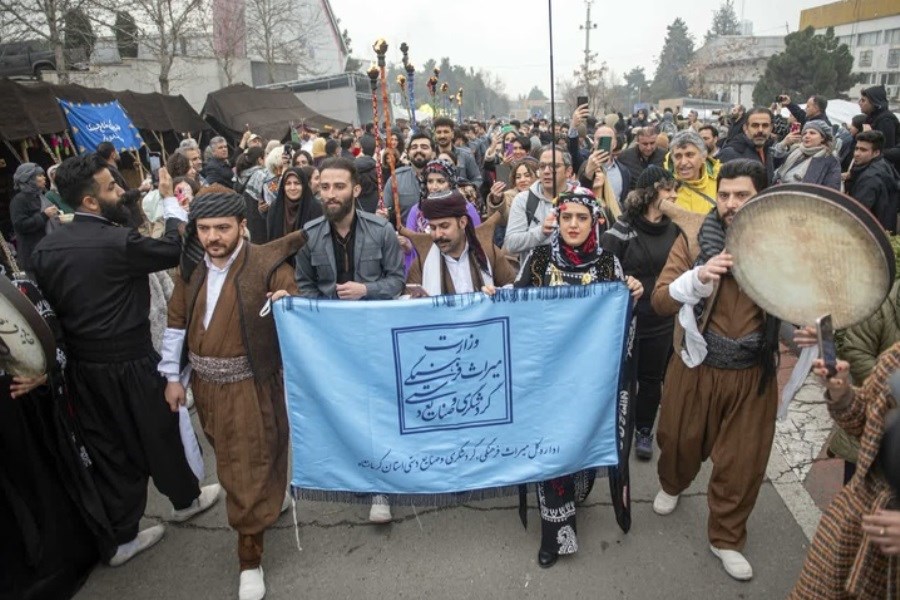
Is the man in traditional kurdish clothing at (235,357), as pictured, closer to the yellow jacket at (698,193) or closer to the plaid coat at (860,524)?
the plaid coat at (860,524)

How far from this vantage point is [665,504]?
3.47 m

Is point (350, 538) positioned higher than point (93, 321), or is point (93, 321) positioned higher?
point (93, 321)

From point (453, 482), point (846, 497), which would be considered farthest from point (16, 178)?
point (846, 497)

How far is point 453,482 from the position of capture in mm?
3018

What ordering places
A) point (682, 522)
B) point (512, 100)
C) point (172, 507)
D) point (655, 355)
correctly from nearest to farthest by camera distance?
point (682, 522)
point (172, 507)
point (655, 355)
point (512, 100)

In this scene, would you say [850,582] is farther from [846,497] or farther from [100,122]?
[100,122]

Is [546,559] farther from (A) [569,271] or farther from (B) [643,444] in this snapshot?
(A) [569,271]

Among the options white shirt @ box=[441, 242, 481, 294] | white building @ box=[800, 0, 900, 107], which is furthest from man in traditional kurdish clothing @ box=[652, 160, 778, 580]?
white building @ box=[800, 0, 900, 107]

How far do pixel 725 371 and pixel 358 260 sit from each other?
203cm

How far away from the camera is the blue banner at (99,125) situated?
11352 mm

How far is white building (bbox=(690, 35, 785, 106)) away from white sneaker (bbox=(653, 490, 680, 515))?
57.6m

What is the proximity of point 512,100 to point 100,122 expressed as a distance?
13792cm

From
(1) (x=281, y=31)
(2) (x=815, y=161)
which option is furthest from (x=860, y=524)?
(1) (x=281, y=31)

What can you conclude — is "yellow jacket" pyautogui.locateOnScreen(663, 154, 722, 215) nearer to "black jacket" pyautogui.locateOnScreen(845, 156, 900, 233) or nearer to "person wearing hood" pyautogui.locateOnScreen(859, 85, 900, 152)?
"black jacket" pyautogui.locateOnScreen(845, 156, 900, 233)
